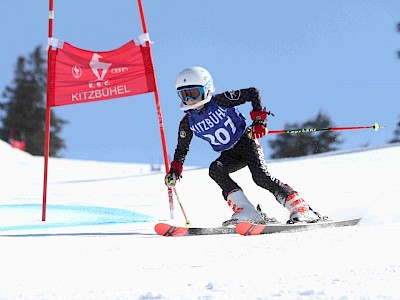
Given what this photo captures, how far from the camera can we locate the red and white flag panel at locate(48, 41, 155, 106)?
19.9ft

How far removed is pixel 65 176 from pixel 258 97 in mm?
12636

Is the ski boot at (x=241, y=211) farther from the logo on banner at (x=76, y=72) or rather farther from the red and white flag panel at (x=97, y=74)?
the logo on banner at (x=76, y=72)

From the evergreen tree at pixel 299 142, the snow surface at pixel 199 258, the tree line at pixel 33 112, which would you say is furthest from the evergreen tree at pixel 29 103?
the snow surface at pixel 199 258

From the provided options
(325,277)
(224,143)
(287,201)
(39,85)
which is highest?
(39,85)

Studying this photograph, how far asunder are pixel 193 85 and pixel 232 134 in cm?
50

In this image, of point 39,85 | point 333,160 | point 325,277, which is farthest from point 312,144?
point 325,277

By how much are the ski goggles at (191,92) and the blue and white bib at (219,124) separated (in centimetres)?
13

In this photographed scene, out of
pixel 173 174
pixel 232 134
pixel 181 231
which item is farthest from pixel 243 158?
pixel 181 231

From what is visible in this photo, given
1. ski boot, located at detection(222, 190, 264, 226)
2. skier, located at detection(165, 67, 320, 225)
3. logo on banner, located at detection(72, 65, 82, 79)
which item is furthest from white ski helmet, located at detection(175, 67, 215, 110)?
logo on banner, located at detection(72, 65, 82, 79)

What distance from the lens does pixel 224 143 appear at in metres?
4.79

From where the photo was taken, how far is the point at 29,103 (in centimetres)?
3597

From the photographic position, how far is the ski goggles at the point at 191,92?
4.65m

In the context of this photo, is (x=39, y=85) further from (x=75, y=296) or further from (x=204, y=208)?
(x=75, y=296)

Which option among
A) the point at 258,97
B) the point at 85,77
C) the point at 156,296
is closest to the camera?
the point at 156,296
